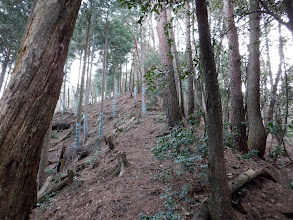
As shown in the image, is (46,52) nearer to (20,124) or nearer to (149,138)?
(20,124)

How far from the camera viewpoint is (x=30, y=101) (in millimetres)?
1587

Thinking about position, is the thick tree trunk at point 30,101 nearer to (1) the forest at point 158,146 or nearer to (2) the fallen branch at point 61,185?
(1) the forest at point 158,146

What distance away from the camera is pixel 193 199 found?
3334mm

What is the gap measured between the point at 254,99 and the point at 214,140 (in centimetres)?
451

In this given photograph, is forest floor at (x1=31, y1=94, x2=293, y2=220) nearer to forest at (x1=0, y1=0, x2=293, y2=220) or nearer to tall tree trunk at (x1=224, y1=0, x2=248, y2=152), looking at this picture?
forest at (x1=0, y1=0, x2=293, y2=220)


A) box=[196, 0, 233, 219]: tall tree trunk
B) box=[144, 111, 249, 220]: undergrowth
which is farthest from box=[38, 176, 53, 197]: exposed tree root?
box=[196, 0, 233, 219]: tall tree trunk

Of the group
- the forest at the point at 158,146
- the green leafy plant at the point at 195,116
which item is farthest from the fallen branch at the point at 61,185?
the green leafy plant at the point at 195,116

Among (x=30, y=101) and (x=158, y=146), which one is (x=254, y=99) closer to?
(x=158, y=146)

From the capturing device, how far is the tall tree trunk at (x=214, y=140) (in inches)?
96.0

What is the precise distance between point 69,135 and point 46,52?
1623cm

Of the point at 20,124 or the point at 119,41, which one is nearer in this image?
the point at 20,124

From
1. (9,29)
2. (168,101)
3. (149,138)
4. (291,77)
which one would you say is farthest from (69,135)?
(291,77)

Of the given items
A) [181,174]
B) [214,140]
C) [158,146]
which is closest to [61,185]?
[158,146]

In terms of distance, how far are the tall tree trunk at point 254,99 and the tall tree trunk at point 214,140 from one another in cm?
428
